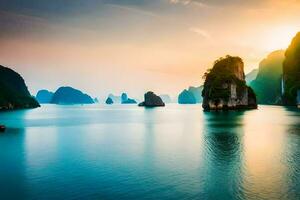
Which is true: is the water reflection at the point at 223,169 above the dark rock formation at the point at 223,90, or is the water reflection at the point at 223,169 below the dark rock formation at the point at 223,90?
below

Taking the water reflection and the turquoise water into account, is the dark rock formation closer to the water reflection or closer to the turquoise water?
the turquoise water

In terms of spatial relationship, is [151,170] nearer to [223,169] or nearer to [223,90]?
[223,169]

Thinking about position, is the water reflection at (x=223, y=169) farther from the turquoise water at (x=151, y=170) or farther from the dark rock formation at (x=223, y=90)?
the dark rock formation at (x=223, y=90)

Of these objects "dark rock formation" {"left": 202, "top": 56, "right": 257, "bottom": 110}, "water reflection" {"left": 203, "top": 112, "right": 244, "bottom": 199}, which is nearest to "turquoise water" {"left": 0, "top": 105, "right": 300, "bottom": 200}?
"water reflection" {"left": 203, "top": 112, "right": 244, "bottom": 199}

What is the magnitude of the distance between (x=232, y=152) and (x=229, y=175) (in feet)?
46.7

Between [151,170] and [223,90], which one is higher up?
[223,90]

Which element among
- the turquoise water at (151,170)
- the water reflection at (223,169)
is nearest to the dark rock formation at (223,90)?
the turquoise water at (151,170)

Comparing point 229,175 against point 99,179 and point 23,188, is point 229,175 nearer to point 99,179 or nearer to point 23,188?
point 99,179

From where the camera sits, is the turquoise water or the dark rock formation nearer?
the turquoise water

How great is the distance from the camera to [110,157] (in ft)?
145

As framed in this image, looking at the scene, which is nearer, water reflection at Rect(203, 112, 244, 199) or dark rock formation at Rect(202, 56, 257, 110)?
water reflection at Rect(203, 112, 244, 199)

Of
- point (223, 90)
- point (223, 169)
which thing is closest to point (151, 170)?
point (223, 169)

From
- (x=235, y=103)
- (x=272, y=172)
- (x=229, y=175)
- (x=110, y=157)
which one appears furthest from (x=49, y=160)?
(x=235, y=103)

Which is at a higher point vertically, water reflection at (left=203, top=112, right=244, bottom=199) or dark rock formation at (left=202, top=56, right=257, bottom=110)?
dark rock formation at (left=202, top=56, right=257, bottom=110)
